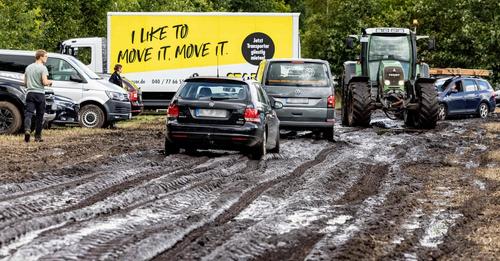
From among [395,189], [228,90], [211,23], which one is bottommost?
[395,189]

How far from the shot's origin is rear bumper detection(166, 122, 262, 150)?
1547 cm

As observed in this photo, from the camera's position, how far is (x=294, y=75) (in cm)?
2080

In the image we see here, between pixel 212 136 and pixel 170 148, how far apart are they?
875 mm

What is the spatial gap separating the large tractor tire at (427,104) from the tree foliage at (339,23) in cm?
1992

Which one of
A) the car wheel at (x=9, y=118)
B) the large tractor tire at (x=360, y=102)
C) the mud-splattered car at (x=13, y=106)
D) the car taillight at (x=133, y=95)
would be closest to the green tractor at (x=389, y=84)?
the large tractor tire at (x=360, y=102)

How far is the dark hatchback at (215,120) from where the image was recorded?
1550cm

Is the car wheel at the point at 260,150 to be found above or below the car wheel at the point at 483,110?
below

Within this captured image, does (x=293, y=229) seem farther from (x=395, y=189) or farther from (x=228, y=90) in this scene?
(x=228, y=90)

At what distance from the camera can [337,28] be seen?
61781 mm

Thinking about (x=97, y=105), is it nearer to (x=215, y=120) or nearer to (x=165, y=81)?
(x=215, y=120)

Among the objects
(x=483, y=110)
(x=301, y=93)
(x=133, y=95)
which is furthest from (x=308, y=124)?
(x=483, y=110)

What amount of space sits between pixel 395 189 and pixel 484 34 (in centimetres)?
3913

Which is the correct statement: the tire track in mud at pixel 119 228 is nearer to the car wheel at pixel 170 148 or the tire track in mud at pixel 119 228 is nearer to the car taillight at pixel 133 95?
the car wheel at pixel 170 148

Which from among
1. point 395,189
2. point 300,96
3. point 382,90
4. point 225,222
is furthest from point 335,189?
point 382,90
